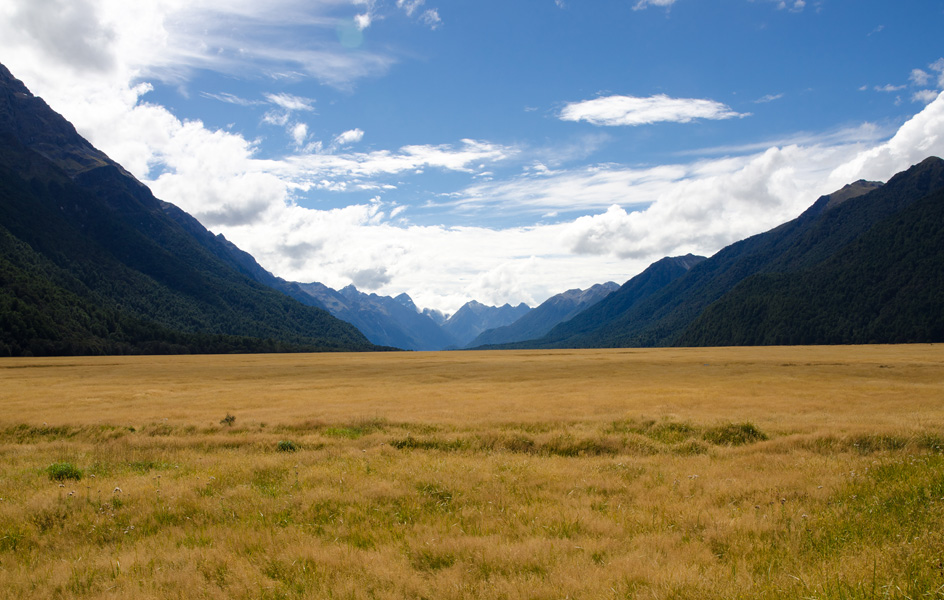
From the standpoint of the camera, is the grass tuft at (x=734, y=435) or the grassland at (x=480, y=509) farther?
the grass tuft at (x=734, y=435)

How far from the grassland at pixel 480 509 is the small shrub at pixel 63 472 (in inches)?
2.5

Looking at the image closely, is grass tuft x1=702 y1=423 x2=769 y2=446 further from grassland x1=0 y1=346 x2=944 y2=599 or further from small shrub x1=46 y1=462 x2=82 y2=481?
small shrub x1=46 y1=462 x2=82 y2=481

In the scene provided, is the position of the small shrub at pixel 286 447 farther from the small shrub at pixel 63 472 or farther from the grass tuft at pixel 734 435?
the grass tuft at pixel 734 435

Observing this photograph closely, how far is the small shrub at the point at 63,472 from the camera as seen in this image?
43.3ft

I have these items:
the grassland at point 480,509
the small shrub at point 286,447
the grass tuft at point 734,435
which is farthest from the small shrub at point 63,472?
the grass tuft at point 734,435

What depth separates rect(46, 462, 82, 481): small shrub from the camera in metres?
13.2

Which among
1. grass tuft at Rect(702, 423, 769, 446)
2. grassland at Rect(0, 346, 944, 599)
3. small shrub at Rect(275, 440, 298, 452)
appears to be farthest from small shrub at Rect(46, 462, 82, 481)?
grass tuft at Rect(702, 423, 769, 446)

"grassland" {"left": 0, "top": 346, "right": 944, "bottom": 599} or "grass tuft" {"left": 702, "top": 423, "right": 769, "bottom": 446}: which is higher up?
"grassland" {"left": 0, "top": 346, "right": 944, "bottom": 599}

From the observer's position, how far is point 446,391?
41750mm

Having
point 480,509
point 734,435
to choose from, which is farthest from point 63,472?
point 734,435

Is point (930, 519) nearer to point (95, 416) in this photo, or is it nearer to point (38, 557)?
point (38, 557)

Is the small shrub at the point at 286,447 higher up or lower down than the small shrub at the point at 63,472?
lower down

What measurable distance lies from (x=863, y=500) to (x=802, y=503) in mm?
1102

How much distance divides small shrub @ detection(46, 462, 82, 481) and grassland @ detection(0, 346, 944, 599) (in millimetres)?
63
